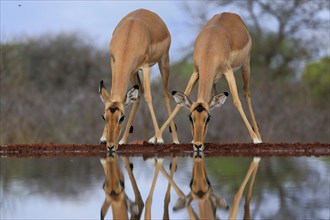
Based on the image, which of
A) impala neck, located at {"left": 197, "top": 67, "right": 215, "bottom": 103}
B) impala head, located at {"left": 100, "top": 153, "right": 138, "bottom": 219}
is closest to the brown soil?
impala neck, located at {"left": 197, "top": 67, "right": 215, "bottom": 103}

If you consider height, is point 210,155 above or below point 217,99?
below

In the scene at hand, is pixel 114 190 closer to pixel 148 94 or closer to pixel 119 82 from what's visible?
pixel 119 82

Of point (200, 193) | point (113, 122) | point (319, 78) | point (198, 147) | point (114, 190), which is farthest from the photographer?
point (319, 78)

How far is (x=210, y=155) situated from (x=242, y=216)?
20.1 ft

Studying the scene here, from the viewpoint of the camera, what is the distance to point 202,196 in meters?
8.95

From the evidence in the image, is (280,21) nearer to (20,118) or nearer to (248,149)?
(20,118)

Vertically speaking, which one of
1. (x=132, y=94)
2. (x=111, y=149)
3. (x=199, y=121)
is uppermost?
(x=132, y=94)

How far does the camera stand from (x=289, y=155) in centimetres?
1401

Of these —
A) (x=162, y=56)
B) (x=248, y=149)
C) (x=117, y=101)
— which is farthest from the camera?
(x=162, y=56)

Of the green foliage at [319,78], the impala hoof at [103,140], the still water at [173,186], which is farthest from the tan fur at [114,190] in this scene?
the green foliage at [319,78]

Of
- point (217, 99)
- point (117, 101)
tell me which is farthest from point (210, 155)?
point (117, 101)

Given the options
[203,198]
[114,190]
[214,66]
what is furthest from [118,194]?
[214,66]

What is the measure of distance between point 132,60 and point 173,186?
4667mm

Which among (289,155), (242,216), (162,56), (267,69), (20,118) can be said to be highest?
(267,69)
